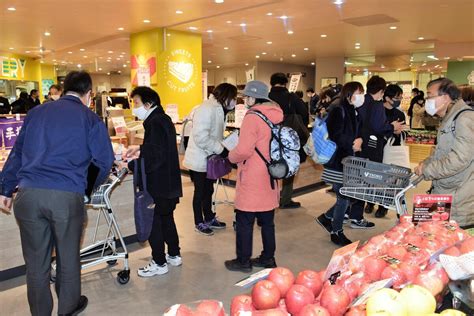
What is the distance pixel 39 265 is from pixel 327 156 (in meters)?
2.47

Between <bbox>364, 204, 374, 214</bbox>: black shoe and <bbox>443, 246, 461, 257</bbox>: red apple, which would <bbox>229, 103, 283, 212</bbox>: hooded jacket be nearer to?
<bbox>443, 246, 461, 257</bbox>: red apple

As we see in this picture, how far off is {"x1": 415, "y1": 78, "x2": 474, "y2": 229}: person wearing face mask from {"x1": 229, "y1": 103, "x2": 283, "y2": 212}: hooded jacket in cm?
111

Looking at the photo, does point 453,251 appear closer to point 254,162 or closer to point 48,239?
point 254,162

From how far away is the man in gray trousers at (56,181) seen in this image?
218 cm

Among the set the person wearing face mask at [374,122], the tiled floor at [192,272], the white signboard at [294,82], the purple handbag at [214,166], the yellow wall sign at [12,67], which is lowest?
the tiled floor at [192,272]

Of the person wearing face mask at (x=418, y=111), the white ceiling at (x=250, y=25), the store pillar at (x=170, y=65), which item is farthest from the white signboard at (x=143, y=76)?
the person wearing face mask at (x=418, y=111)

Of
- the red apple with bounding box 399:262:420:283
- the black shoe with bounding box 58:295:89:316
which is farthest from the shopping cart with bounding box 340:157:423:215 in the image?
the black shoe with bounding box 58:295:89:316

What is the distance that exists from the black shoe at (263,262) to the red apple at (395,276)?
2124 mm

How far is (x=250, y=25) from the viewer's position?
29.7 feet

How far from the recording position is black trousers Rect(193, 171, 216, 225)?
4.21m

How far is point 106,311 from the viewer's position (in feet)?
8.96

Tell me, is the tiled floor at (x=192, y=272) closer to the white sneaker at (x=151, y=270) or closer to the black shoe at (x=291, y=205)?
the white sneaker at (x=151, y=270)

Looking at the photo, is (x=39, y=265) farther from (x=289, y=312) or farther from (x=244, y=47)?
(x=244, y=47)

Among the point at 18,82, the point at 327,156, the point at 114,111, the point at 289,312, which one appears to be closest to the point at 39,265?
the point at 289,312
